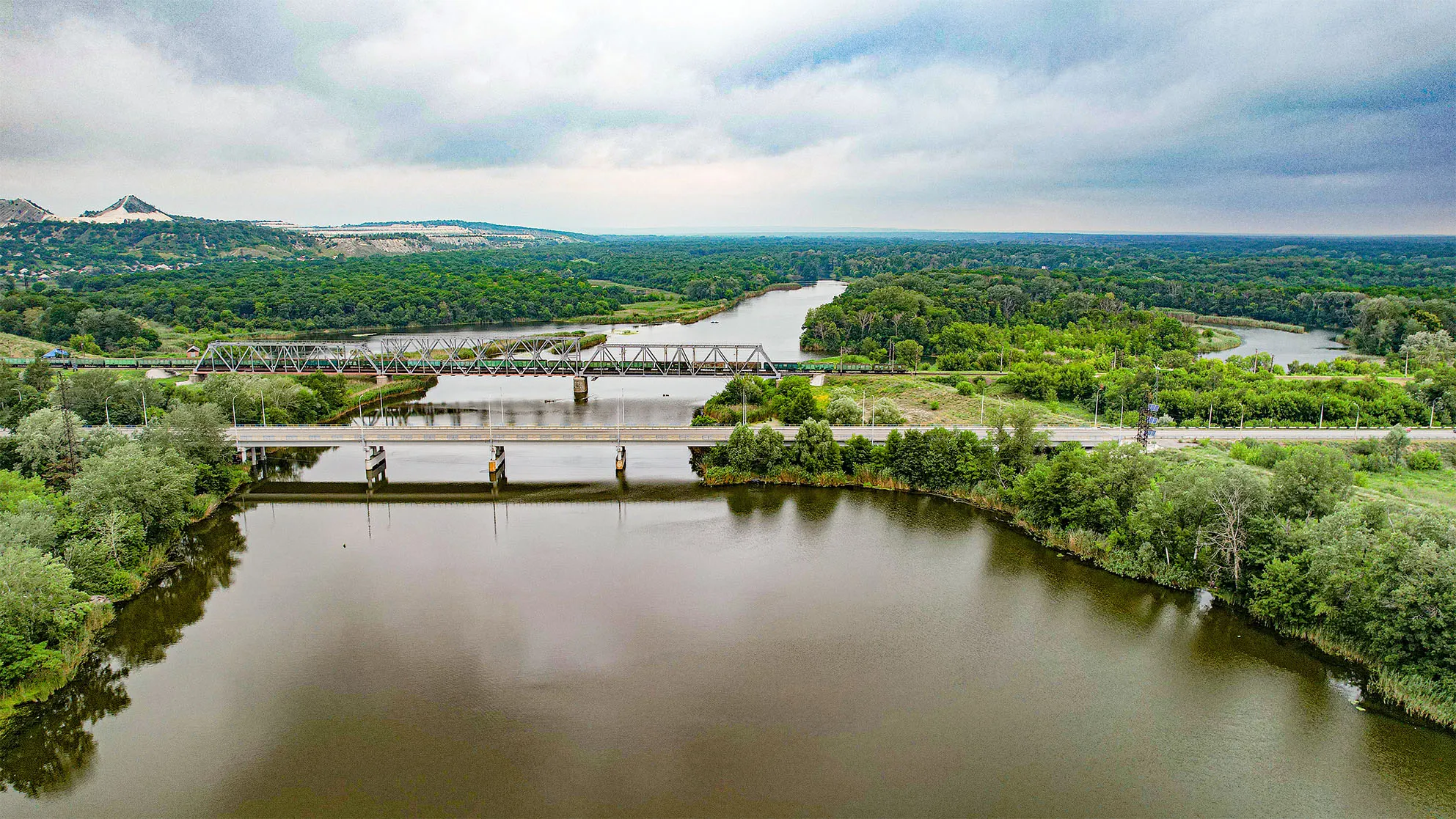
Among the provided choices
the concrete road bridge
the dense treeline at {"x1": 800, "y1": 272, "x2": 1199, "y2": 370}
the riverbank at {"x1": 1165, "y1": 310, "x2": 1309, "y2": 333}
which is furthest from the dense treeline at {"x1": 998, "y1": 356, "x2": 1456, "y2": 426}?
the riverbank at {"x1": 1165, "y1": 310, "x2": 1309, "y2": 333}

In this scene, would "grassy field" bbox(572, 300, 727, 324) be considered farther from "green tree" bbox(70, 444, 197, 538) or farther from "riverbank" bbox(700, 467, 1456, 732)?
"green tree" bbox(70, 444, 197, 538)

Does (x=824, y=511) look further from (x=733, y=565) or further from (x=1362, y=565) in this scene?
(x=1362, y=565)

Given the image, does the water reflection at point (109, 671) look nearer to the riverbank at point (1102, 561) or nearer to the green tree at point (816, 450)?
the riverbank at point (1102, 561)

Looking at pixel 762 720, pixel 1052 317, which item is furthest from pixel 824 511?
pixel 1052 317

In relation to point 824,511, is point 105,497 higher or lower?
higher

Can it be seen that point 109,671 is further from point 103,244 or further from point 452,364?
point 103,244

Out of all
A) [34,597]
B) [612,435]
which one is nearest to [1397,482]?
[612,435]
